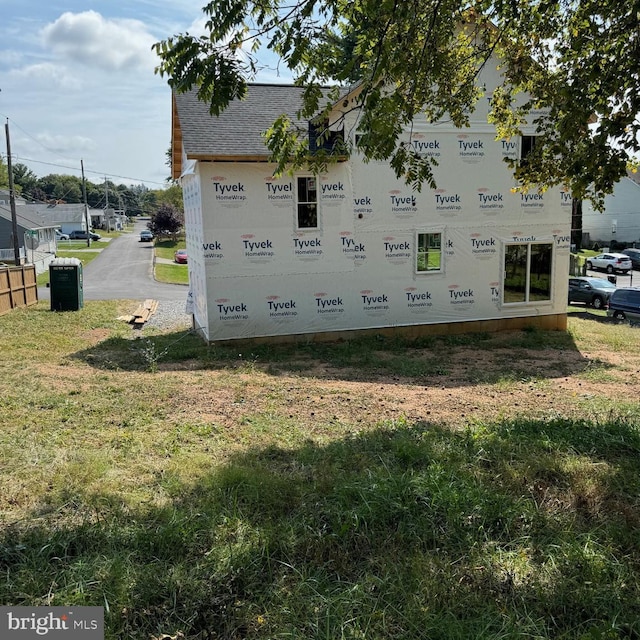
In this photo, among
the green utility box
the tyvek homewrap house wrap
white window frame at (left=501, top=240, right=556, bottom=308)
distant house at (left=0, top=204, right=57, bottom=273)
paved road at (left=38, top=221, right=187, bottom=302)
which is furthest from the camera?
distant house at (left=0, top=204, right=57, bottom=273)

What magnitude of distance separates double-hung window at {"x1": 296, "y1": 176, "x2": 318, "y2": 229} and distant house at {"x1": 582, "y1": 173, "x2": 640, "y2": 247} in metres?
45.9

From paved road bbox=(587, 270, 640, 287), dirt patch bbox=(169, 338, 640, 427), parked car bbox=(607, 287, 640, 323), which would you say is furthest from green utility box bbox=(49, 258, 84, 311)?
paved road bbox=(587, 270, 640, 287)

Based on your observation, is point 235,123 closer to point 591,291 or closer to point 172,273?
point 591,291

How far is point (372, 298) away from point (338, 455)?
29.6ft

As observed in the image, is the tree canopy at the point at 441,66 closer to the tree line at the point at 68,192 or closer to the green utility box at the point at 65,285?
the green utility box at the point at 65,285

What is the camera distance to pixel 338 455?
4.98m

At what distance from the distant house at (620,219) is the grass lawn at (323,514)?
52299 mm

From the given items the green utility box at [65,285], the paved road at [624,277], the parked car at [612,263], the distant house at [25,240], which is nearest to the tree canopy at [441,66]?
the green utility box at [65,285]

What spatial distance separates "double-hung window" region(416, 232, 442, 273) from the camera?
13875 mm

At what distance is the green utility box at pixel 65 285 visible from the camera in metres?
18.2

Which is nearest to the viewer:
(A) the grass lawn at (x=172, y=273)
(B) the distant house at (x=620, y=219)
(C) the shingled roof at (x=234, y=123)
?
(C) the shingled roof at (x=234, y=123)

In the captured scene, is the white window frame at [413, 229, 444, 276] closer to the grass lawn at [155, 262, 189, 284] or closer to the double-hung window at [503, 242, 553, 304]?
the double-hung window at [503, 242, 553, 304]

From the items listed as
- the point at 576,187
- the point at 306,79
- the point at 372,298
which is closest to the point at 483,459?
the point at 576,187

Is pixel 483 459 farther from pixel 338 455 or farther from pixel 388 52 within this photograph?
pixel 388 52
